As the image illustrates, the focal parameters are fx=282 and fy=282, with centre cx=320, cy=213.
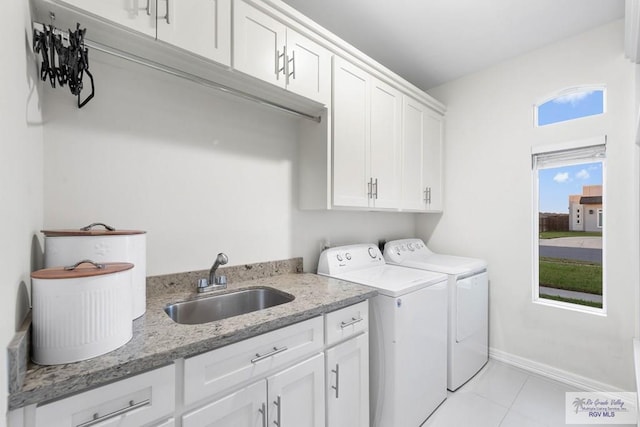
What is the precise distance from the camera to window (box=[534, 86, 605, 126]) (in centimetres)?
227

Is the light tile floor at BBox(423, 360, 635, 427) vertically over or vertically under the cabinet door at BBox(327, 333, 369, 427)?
under

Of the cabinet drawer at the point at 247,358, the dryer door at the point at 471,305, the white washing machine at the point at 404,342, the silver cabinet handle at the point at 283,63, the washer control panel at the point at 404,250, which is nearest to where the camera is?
the cabinet drawer at the point at 247,358

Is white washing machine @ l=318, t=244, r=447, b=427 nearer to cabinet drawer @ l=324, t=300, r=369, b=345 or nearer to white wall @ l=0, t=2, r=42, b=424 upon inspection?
cabinet drawer @ l=324, t=300, r=369, b=345

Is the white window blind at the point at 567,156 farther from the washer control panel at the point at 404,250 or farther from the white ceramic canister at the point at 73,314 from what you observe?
the white ceramic canister at the point at 73,314

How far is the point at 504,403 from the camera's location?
2096 mm

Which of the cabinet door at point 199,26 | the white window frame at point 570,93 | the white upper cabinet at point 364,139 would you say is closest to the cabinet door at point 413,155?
the white upper cabinet at point 364,139

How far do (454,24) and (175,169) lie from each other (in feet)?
7.44

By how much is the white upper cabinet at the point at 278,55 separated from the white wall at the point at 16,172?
79cm

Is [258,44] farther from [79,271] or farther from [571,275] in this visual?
[571,275]

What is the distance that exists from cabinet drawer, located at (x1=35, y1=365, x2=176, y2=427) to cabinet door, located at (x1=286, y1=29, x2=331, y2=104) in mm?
1537

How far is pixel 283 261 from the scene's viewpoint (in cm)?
208

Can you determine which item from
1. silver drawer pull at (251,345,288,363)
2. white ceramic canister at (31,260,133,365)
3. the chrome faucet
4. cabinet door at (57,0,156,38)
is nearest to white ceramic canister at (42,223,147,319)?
white ceramic canister at (31,260,133,365)

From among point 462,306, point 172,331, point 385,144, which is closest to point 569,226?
point 462,306

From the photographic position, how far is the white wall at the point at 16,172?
0.67 metres
